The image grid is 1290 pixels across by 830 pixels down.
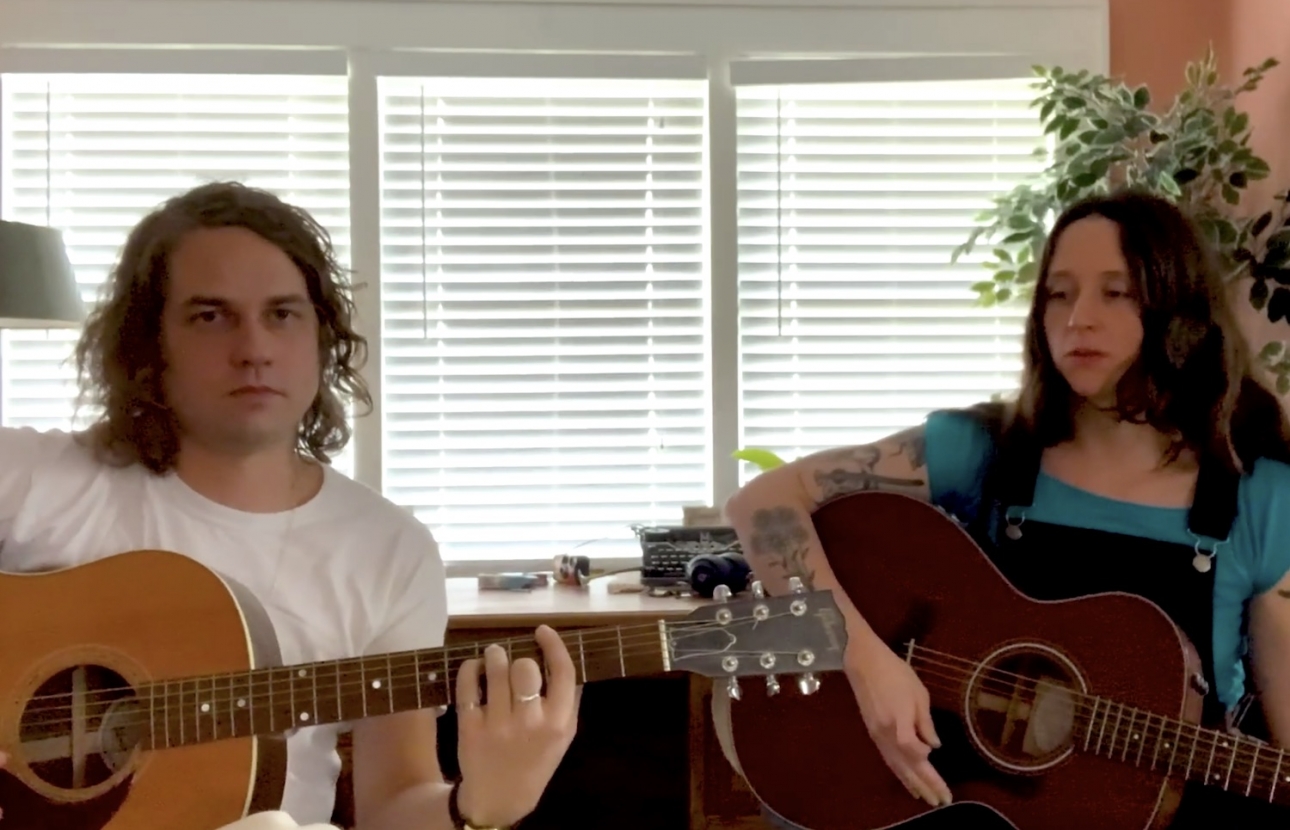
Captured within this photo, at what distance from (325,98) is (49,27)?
0.56 m

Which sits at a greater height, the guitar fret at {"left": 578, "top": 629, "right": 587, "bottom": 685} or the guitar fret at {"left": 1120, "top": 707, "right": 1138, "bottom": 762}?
the guitar fret at {"left": 578, "top": 629, "right": 587, "bottom": 685}

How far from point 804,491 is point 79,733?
884 mm

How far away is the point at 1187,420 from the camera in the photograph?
1.35 m

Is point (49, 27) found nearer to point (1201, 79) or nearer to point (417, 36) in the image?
point (417, 36)

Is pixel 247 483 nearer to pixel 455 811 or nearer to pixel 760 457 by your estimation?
pixel 455 811

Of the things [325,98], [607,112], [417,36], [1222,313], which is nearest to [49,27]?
[325,98]

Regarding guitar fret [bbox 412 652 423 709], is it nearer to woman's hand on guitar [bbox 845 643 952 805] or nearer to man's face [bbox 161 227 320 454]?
man's face [bbox 161 227 320 454]

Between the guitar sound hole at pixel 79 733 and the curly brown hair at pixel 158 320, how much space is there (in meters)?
0.27

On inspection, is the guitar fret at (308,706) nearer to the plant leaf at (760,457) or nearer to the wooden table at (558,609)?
the wooden table at (558,609)

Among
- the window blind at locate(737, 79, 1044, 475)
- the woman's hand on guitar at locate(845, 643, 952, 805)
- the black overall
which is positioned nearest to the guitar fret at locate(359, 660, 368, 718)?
the woman's hand on guitar at locate(845, 643, 952, 805)

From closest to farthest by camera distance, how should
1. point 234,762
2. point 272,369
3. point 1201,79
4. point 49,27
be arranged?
point 234,762
point 272,369
point 1201,79
point 49,27

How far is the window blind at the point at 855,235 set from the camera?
7.63 ft

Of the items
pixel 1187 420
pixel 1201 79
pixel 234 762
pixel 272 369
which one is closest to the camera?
pixel 234 762

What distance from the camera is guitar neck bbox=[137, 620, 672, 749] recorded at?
1.06 m
